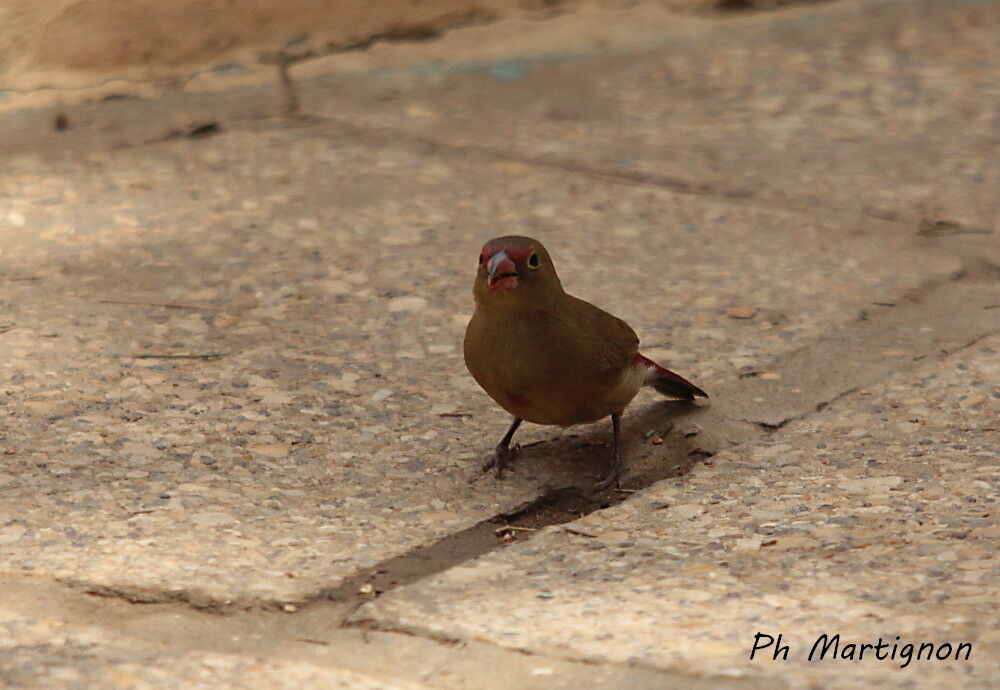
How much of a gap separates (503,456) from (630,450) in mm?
325

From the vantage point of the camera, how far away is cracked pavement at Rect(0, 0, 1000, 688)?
230 cm

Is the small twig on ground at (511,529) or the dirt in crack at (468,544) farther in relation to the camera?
the small twig on ground at (511,529)

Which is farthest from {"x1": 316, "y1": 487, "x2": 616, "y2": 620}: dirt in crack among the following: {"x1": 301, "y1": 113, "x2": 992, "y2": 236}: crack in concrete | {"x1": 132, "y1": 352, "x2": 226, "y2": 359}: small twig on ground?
{"x1": 301, "y1": 113, "x2": 992, "y2": 236}: crack in concrete

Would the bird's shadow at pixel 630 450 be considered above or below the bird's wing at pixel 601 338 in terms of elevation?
below

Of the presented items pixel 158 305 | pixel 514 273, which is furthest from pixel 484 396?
pixel 158 305

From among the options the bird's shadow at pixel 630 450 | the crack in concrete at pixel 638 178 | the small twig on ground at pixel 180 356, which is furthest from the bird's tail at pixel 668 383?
the crack in concrete at pixel 638 178

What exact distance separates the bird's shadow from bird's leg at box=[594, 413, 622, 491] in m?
0.02

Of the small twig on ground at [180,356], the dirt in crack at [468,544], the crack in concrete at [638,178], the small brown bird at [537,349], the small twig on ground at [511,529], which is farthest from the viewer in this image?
the crack in concrete at [638,178]

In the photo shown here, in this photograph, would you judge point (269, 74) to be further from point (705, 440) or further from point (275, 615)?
point (275, 615)

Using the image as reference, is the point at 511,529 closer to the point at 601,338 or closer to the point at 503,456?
the point at 503,456

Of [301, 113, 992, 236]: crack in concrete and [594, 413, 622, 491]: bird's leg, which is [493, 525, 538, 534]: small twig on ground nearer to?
[594, 413, 622, 491]: bird's leg

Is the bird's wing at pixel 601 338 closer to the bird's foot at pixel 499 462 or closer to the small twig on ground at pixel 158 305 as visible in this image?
the bird's foot at pixel 499 462

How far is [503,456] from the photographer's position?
10.1 ft

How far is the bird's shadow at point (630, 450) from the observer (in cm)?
309
